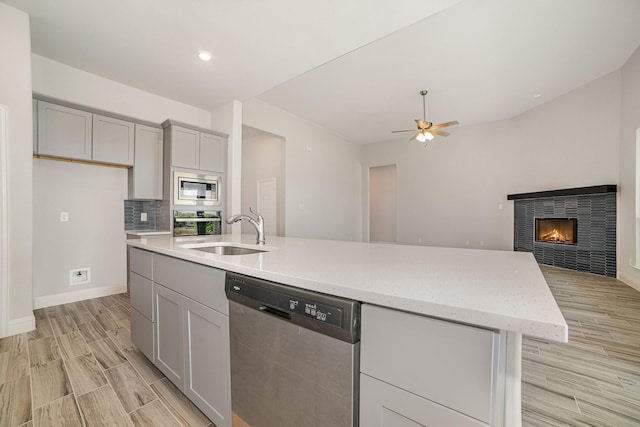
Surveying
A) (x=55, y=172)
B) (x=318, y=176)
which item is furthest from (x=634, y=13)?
(x=55, y=172)

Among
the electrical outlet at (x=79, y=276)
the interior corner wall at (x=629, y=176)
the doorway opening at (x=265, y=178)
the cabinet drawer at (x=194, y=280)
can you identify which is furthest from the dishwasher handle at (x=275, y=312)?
the interior corner wall at (x=629, y=176)

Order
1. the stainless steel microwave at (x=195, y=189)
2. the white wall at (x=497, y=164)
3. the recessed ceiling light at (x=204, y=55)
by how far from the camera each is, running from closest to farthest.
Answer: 1. the recessed ceiling light at (x=204, y=55)
2. the stainless steel microwave at (x=195, y=189)
3. the white wall at (x=497, y=164)

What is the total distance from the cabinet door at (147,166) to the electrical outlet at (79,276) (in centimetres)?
106

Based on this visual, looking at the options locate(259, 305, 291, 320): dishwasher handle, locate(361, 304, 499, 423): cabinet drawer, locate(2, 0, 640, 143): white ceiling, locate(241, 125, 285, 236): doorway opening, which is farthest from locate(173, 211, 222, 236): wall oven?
locate(361, 304, 499, 423): cabinet drawer

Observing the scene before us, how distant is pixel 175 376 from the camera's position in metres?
1.50

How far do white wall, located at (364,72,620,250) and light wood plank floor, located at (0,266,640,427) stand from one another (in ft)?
10.5

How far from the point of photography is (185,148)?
12.0 ft

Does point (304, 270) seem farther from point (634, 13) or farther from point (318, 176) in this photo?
point (318, 176)

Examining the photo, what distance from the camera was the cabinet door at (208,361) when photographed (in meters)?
1.18

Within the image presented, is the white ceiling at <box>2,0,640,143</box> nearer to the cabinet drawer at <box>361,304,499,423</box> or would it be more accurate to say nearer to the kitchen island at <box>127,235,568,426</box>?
the kitchen island at <box>127,235,568,426</box>

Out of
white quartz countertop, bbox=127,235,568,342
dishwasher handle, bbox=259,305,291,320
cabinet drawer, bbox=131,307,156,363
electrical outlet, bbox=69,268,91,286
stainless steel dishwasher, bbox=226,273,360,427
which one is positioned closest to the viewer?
white quartz countertop, bbox=127,235,568,342

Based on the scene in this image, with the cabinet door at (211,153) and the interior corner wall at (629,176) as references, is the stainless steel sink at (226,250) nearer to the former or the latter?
the cabinet door at (211,153)

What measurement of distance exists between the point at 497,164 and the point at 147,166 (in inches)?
266

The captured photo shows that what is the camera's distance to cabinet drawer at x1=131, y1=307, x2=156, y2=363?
172cm
